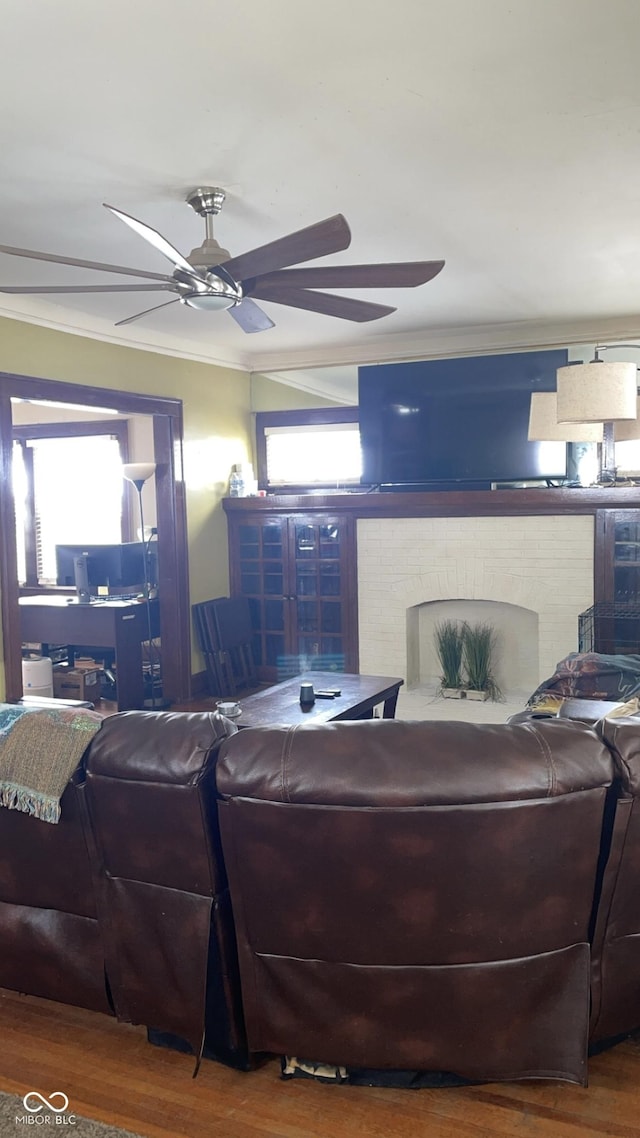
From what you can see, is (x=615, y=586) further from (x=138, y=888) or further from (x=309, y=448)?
(x=138, y=888)

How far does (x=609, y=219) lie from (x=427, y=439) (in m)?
2.67

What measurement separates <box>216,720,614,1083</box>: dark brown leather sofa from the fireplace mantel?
4.01 meters

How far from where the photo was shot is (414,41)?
2184 mm

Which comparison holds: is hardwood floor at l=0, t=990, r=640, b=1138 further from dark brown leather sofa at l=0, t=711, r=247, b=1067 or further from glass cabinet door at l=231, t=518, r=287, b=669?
glass cabinet door at l=231, t=518, r=287, b=669

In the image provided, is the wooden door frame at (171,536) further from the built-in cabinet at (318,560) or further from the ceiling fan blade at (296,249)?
the ceiling fan blade at (296,249)

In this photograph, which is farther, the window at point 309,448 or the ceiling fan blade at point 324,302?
the window at point 309,448

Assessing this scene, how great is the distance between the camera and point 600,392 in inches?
135

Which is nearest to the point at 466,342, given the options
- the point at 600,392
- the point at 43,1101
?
the point at 600,392

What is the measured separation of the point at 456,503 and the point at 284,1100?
179 inches

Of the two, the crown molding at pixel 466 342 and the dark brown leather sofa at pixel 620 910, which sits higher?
the crown molding at pixel 466 342

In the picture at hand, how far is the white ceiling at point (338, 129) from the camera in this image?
210 centimetres

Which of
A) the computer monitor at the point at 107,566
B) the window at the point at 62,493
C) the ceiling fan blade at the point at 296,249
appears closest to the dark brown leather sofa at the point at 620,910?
the ceiling fan blade at the point at 296,249

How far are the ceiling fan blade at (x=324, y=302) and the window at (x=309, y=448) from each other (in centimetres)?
321

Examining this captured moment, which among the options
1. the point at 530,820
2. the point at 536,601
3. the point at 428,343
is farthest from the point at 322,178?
the point at 536,601
